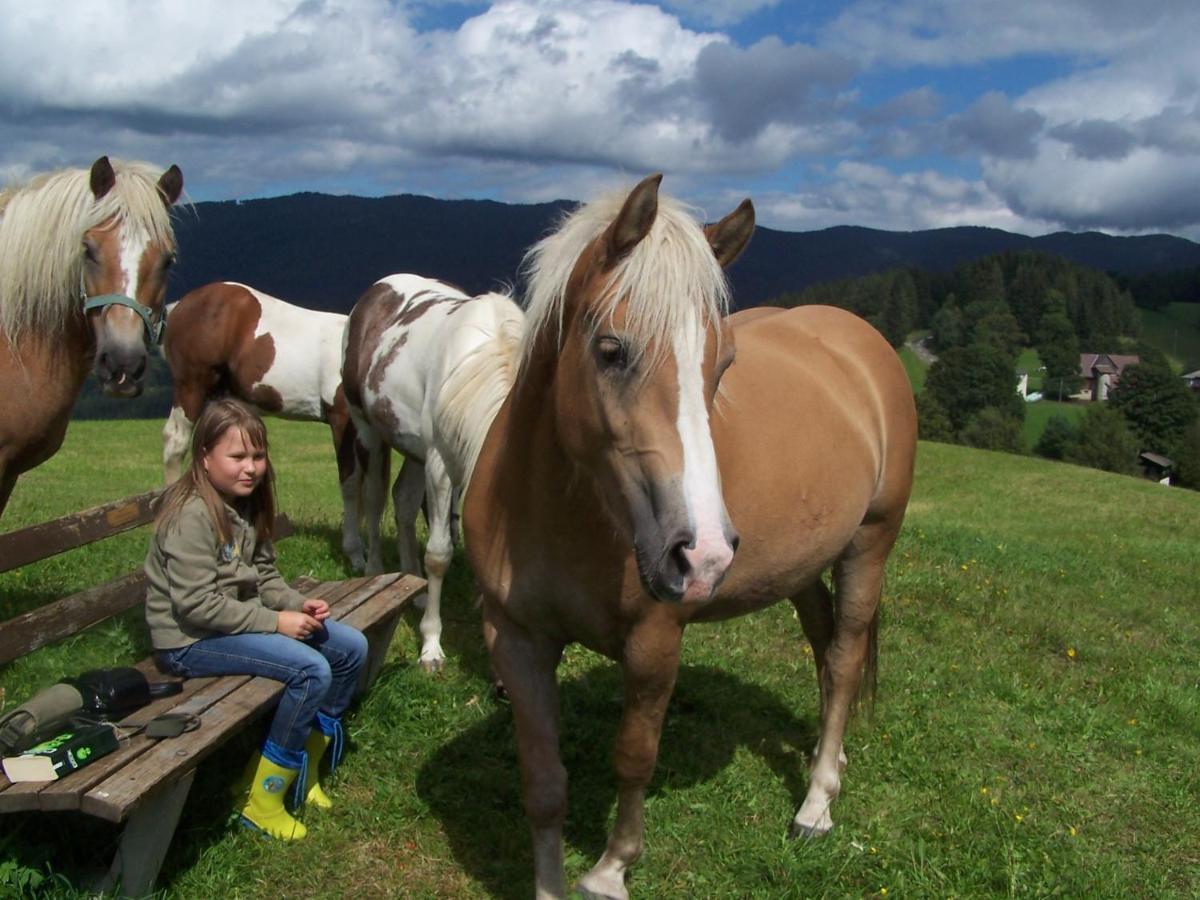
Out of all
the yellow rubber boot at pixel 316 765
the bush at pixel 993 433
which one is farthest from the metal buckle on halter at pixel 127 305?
the bush at pixel 993 433

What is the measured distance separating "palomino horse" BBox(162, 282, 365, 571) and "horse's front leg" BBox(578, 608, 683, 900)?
433 cm

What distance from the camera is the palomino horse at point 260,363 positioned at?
7137 millimetres

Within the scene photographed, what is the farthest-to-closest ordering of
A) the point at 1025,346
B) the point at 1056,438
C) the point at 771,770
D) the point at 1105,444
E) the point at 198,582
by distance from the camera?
1. the point at 1025,346
2. the point at 1056,438
3. the point at 1105,444
4. the point at 771,770
5. the point at 198,582

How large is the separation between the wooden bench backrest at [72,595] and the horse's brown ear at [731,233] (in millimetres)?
3151

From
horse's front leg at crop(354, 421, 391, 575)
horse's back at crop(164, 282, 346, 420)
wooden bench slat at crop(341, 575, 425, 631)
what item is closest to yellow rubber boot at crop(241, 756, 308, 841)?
wooden bench slat at crop(341, 575, 425, 631)

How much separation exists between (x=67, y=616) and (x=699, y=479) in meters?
3.31


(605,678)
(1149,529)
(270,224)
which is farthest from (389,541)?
(270,224)

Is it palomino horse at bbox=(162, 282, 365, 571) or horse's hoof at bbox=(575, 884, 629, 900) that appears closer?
horse's hoof at bbox=(575, 884, 629, 900)

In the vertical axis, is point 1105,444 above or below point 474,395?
below

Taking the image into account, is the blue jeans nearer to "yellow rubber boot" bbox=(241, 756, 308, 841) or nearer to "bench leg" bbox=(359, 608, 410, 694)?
"yellow rubber boot" bbox=(241, 756, 308, 841)

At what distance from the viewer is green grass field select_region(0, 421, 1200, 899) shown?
10.9ft

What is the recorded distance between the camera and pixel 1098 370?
93.1m

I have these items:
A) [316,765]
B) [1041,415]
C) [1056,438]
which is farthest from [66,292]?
[1041,415]

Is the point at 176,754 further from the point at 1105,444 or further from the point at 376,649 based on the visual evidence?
the point at 1105,444
